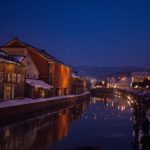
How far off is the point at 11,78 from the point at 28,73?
16.3 meters

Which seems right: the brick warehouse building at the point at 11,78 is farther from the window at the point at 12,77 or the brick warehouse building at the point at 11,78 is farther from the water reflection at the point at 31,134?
the water reflection at the point at 31,134

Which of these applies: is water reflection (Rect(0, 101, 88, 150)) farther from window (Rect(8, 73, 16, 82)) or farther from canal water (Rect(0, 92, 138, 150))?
window (Rect(8, 73, 16, 82))

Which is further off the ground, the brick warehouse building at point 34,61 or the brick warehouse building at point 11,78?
the brick warehouse building at point 34,61

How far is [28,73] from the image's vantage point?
58125mm

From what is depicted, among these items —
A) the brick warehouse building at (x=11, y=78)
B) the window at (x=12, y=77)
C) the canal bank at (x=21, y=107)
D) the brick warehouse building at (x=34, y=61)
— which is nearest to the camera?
the canal bank at (x=21, y=107)

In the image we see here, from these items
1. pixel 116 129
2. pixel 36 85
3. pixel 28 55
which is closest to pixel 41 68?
pixel 28 55

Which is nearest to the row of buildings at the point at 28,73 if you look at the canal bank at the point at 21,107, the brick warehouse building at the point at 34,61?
the brick warehouse building at the point at 34,61

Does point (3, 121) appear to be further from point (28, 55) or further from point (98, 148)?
point (28, 55)

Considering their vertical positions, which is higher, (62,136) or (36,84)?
(36,84)

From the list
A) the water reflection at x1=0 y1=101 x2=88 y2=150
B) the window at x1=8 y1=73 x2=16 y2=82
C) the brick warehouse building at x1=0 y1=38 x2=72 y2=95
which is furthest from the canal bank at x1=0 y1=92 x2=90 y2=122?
the brick warehouse building at x1=0 y1=38 x2=72 y2=95

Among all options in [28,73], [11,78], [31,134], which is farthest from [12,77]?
[31,134]

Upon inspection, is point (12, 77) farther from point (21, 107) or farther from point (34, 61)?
point (34, 61)

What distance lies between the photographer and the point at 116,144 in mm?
22844

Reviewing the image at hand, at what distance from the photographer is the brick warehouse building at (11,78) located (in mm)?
39156
